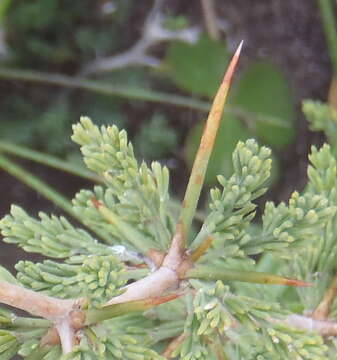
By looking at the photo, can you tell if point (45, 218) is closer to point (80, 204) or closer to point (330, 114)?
point (80, 204)

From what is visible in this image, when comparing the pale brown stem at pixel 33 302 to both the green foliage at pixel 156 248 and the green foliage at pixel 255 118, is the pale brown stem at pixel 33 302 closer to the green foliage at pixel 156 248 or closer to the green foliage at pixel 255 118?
the green foliage at pixel 156 248

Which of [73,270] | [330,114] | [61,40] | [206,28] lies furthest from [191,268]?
[206,28]

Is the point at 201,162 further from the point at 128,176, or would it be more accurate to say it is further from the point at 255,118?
the point at 255,118

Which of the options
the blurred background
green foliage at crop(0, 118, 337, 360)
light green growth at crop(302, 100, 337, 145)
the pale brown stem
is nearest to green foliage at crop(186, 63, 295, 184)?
the blurred background

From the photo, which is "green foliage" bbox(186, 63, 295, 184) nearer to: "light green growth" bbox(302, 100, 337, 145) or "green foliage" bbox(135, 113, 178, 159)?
"green foliage" bbox(135, 113, 178, 159)

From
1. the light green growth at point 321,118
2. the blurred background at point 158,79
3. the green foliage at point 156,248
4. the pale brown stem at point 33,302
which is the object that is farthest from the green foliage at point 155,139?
the pale brown stem at point 33,302
